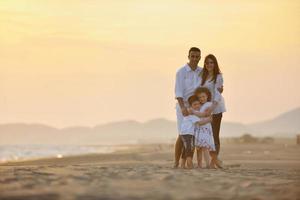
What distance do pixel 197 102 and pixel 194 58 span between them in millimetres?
663

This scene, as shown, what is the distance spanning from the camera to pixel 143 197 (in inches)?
281

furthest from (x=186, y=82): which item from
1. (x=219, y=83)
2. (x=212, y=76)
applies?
(x=219, y=83)

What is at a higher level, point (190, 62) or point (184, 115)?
point (190, 62)

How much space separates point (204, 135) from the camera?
10930 millimetres

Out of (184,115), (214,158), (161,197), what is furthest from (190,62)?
(161,197)

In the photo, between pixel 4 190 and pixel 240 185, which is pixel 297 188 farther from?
pixel 4 190

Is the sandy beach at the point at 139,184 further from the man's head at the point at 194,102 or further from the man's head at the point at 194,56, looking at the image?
the man's head at the point at 194,56

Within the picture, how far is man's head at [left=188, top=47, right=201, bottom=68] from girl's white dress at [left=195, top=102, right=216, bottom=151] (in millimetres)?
632

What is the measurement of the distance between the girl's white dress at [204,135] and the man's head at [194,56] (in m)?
0.63

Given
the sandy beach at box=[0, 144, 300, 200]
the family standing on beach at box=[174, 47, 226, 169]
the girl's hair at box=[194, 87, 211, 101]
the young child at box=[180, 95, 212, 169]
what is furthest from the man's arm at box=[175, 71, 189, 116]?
the sandy beach at box=[0, 144, 300, 200]

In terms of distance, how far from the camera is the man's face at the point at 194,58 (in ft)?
35.8

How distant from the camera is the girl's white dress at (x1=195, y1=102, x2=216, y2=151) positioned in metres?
10.9

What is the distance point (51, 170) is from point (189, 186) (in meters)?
2.30

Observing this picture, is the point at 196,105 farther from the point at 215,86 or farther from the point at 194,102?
the point at 215,86
